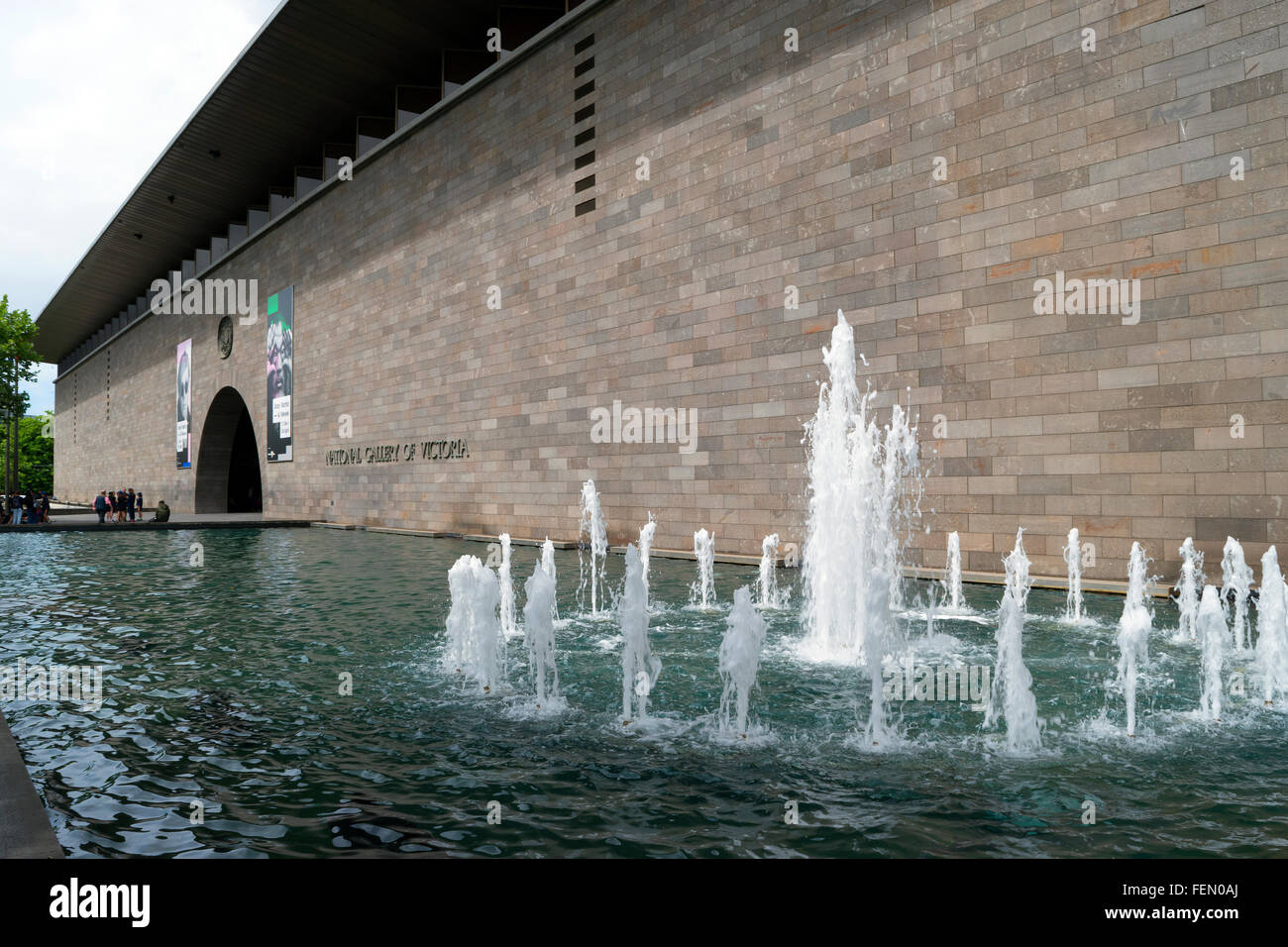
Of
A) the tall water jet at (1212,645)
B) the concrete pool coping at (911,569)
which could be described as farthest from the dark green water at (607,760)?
the concrete pool coping at (911,569)

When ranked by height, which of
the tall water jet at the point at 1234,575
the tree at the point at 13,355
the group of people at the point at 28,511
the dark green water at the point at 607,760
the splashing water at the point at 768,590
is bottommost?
the dark green water at the point at 607,760

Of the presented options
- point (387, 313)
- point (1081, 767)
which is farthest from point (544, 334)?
point (1081, 767)

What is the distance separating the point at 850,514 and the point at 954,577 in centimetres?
213

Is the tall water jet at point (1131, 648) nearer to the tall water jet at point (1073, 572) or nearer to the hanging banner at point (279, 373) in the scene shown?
the tall water jet at point (1073, 572)

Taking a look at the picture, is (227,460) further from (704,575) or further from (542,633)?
(542,633)

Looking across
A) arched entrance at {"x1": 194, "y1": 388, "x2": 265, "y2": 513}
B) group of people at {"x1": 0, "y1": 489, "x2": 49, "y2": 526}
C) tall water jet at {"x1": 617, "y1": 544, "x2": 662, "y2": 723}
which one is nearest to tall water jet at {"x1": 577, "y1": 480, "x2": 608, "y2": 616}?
tall water jet at {"x1": 617, "y1": 544, "x2": 662, "y2": 723}

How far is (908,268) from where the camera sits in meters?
12.7

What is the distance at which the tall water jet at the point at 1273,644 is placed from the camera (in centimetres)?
Answer: 597

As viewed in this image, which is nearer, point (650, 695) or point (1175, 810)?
point (1175, 810)

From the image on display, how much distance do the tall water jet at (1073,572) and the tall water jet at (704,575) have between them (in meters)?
4.05

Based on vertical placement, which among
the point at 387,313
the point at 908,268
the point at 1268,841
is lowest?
the point at 1268,841

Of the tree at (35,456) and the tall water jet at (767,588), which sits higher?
the tree at (35,456)
